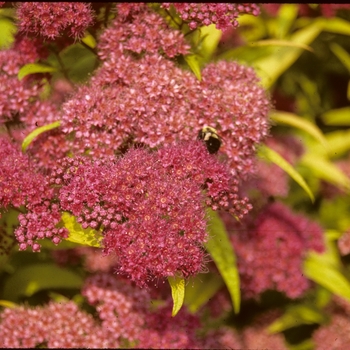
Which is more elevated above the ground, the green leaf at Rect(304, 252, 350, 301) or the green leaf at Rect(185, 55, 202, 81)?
the green leaf at Rect(185, 55, 202, 81)

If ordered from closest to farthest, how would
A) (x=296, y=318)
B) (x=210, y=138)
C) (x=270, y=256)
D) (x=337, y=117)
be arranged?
(x=210, y=138) → (x=270, y=256) → (x=296, y=318) → (x=337, y=117)

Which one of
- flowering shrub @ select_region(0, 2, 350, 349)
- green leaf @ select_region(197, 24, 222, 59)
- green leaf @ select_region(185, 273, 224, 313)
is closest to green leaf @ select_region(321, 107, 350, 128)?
flowering shrub @ select_region(0, 2, 350, 349)

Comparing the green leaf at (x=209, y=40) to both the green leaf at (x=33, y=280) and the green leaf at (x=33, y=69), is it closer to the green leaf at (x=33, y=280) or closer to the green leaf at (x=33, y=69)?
the green leaf at (x=33, y=69)

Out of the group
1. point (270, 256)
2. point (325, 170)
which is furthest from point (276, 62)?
point (270, 256)

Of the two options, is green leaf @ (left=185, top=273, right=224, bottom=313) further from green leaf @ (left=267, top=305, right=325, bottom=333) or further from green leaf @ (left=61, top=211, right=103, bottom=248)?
green leaf @ (left=61, top=211, right=103, bottom=248)

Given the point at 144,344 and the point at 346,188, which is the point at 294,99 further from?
the point at 144,344

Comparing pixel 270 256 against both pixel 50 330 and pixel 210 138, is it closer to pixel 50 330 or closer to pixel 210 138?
pixel 210 138
